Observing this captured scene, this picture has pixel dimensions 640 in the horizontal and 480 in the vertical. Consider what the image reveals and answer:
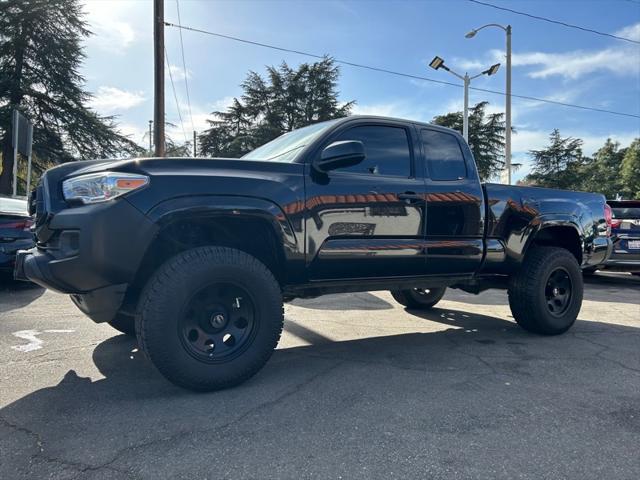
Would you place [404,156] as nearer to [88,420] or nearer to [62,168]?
[62,168]

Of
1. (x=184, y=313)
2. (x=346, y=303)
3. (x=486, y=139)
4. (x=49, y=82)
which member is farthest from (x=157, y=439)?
(x=486, y=139)

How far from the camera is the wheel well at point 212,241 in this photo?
9.98 ft

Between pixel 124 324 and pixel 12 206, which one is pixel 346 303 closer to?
pixel 124 324

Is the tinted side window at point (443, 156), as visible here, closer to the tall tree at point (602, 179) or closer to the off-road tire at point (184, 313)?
the off-road tire at point (184, 313)

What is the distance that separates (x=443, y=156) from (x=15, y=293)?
586cm

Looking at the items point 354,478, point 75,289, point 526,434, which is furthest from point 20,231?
point 526,434

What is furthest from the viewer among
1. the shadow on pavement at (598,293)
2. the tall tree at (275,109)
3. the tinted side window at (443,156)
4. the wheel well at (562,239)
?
the tall tree at (275,109)

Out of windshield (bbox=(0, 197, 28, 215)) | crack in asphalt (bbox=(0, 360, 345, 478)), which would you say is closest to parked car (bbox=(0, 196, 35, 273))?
windshield (bbox=(0, 197, 28, 215))

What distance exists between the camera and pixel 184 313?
282 cm

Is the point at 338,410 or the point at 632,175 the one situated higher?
the point at 632,175

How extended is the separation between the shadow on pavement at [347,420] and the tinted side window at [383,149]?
1.54m

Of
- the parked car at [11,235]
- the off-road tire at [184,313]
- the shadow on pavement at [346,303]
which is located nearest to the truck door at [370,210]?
the off-road tire at [184,313]

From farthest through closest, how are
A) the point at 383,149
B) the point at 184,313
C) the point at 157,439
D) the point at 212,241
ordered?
the point at 383,149, the point at 212,241, the point at 184,313, the point at 157,439

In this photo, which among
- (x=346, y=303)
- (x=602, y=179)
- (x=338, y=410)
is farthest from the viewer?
(x=602, y=179)
